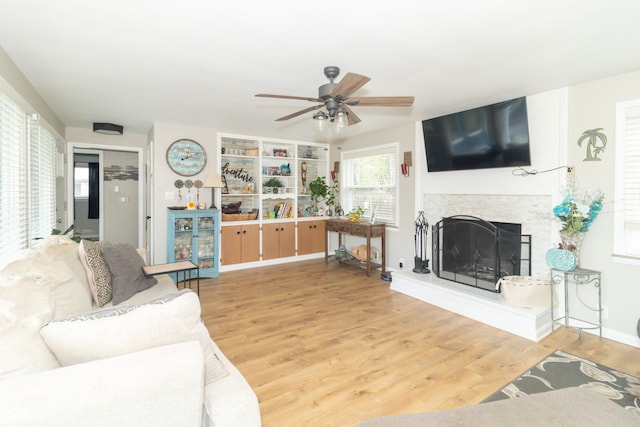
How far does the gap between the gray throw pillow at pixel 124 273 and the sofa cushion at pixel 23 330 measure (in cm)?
127

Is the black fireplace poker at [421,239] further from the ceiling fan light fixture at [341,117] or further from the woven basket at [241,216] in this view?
the woven basket at [241,216]

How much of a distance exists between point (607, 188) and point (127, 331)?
3844 mm

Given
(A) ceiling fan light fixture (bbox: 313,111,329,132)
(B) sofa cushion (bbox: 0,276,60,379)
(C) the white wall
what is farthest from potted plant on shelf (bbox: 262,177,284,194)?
(B) sofa cushion (bbox: 0,276,60,379)

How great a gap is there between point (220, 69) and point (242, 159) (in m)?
3.07

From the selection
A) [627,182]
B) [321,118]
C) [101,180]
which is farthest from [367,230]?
[101,180]

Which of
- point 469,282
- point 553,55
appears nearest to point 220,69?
point 553,55

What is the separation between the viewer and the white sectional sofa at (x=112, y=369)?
91cm

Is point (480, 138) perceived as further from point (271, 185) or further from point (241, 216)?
point (241, 216)

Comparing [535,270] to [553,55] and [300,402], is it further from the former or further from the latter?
[300,402]

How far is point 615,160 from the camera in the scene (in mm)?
2848

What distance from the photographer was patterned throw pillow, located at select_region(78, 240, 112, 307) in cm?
234

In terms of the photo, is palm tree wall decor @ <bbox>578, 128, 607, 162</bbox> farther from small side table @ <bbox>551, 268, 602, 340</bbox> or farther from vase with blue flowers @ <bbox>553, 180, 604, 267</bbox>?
small side table @ <bbox>551, 268, 602, 340</bbox>

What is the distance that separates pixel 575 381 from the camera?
2.23 meters

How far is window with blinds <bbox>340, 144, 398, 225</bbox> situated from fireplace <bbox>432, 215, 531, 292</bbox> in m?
1.00
